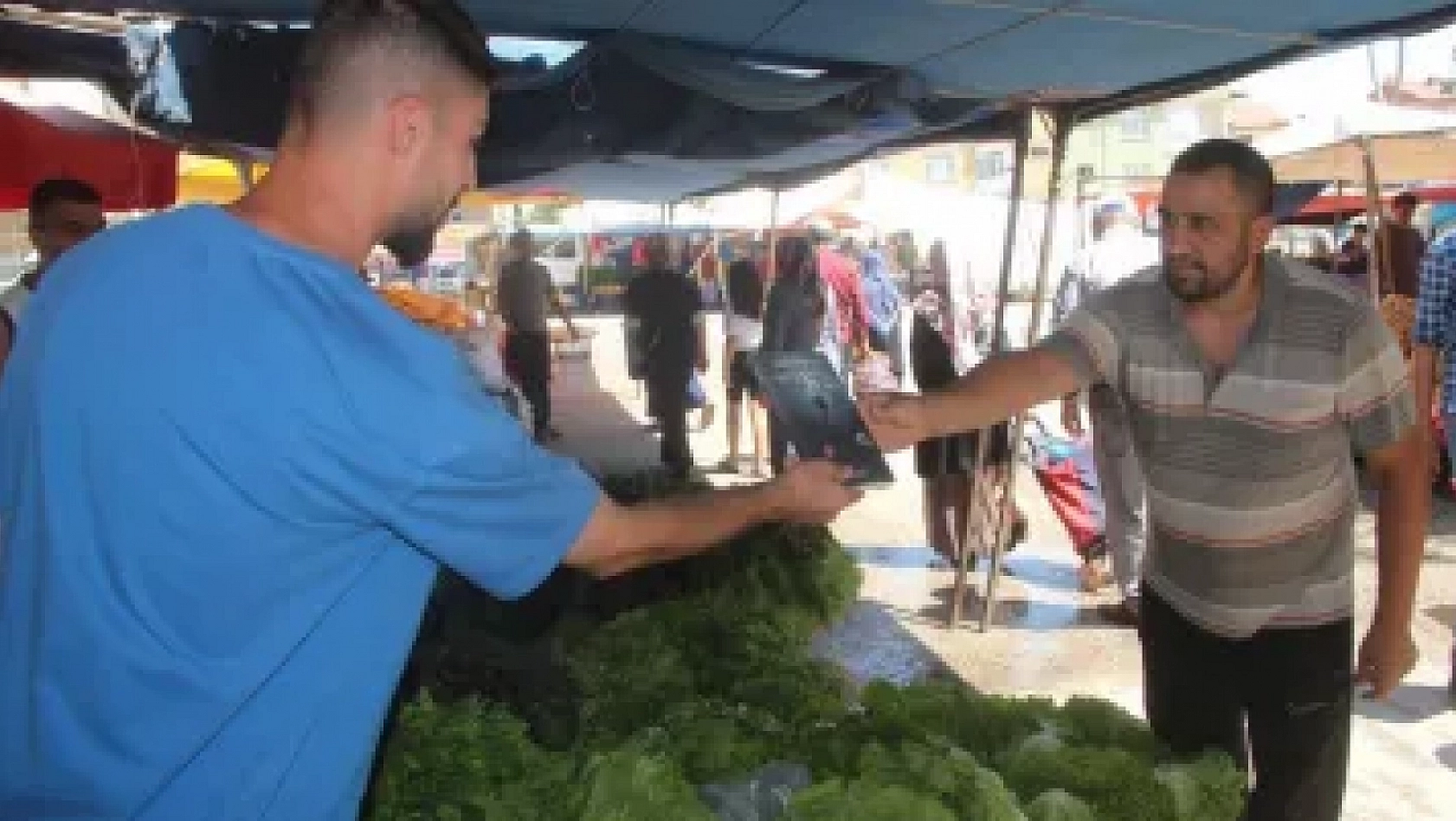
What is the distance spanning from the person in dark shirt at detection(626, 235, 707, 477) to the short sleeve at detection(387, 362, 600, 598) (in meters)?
9.12

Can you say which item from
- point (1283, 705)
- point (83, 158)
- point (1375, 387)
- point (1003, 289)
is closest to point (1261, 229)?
point (1375, 387)

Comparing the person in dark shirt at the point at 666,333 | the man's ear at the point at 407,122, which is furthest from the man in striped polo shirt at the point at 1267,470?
the person in dark shirt at the point at 666,333

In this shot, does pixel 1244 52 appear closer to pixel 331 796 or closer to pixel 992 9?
pixel 992 9

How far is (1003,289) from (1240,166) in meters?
3.62

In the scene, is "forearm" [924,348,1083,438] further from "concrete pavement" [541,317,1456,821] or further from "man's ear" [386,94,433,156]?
"concrete pavement" [541,317,1456,821]

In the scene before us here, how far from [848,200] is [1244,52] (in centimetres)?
1175

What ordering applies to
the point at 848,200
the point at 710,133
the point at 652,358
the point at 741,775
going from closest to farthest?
the point at 741,775 < the point at 710,133 < the point at 652,358 < the point at 848,200

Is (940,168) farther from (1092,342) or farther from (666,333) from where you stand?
(1092,342)

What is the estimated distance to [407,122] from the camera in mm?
1446

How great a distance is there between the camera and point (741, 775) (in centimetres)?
276

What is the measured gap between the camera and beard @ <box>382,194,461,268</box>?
1.49 meters

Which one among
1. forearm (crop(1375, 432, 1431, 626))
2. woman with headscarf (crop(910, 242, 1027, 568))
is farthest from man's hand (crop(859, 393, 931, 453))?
woman with headscarf (crop(910, 242, 1027, 568))

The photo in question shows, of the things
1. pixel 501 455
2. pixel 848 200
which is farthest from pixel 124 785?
pixel 848 200

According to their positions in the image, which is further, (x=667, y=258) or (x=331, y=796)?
(x=667, y=258)
